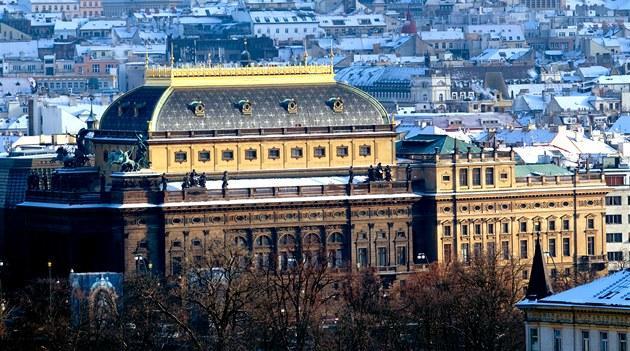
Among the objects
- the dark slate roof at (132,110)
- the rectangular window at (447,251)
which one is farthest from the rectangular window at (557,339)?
the rectangular window at (447,251)

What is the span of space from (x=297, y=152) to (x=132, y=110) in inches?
221

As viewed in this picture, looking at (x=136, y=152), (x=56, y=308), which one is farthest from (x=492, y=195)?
(x=56, y=308)

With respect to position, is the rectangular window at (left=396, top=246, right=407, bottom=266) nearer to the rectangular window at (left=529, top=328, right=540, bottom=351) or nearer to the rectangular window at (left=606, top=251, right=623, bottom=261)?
the rectangular window at (left=606, top=251, right=623, bottom=261)

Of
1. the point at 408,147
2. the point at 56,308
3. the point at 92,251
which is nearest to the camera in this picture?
the point at 56,308

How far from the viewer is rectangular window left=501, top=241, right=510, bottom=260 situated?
496 ft

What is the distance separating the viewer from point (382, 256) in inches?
5945

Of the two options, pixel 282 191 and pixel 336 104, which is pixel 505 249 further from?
pixel 282 191

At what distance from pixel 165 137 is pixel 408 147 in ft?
37.3

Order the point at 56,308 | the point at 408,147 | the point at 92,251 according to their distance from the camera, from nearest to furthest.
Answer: the point at 56,308 < the point at 92,251 < the point at 408,147

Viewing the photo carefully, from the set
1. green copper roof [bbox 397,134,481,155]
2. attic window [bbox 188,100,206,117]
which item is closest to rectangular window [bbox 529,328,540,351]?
attic window [bbox 188,100,206,117]

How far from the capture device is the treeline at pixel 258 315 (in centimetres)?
11850

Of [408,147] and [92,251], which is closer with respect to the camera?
[92,251]

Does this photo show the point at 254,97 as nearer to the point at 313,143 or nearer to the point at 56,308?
the point at 313,143

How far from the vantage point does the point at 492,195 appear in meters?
153
